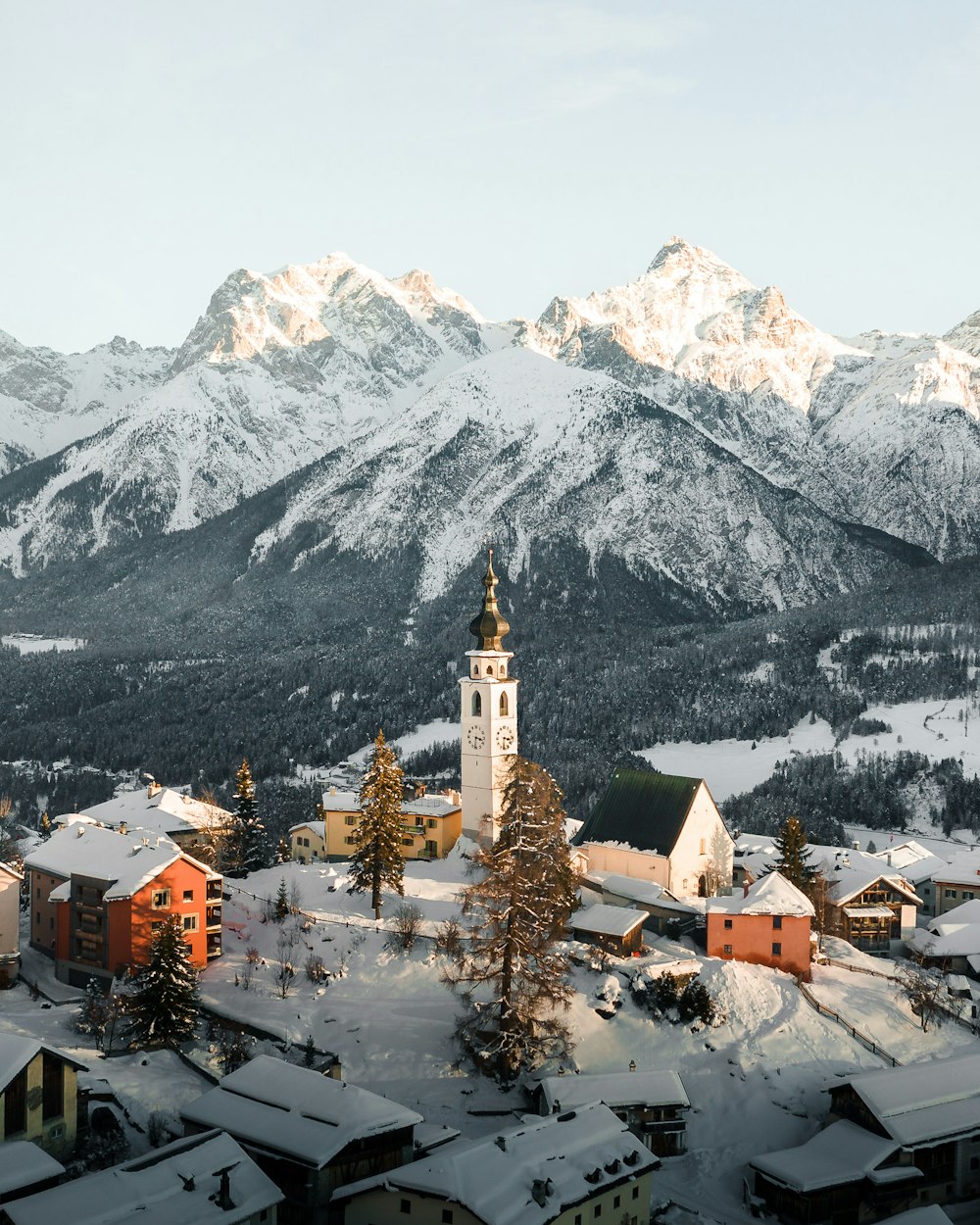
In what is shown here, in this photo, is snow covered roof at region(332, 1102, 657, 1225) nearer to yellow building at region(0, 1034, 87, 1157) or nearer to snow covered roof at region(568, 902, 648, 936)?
yellow building at region(0, 1034, 87, 1157)

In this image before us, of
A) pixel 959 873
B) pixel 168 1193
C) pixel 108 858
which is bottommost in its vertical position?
pixel 959 873

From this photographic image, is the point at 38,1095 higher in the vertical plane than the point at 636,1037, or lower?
higher

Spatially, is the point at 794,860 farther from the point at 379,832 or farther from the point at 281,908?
the point at 281,908

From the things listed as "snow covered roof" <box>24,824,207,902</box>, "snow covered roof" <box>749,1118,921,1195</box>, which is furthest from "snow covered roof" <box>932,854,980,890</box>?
"snow covered roof" <box>24,824,207,902</box>

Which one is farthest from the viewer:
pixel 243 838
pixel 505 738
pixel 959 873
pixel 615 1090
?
pixel 959 873

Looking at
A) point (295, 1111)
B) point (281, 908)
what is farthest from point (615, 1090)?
point (281, 908)

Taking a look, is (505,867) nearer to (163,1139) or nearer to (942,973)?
(163,1139)

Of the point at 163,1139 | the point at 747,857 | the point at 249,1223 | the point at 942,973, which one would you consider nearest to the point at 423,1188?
the point at 249,1223
